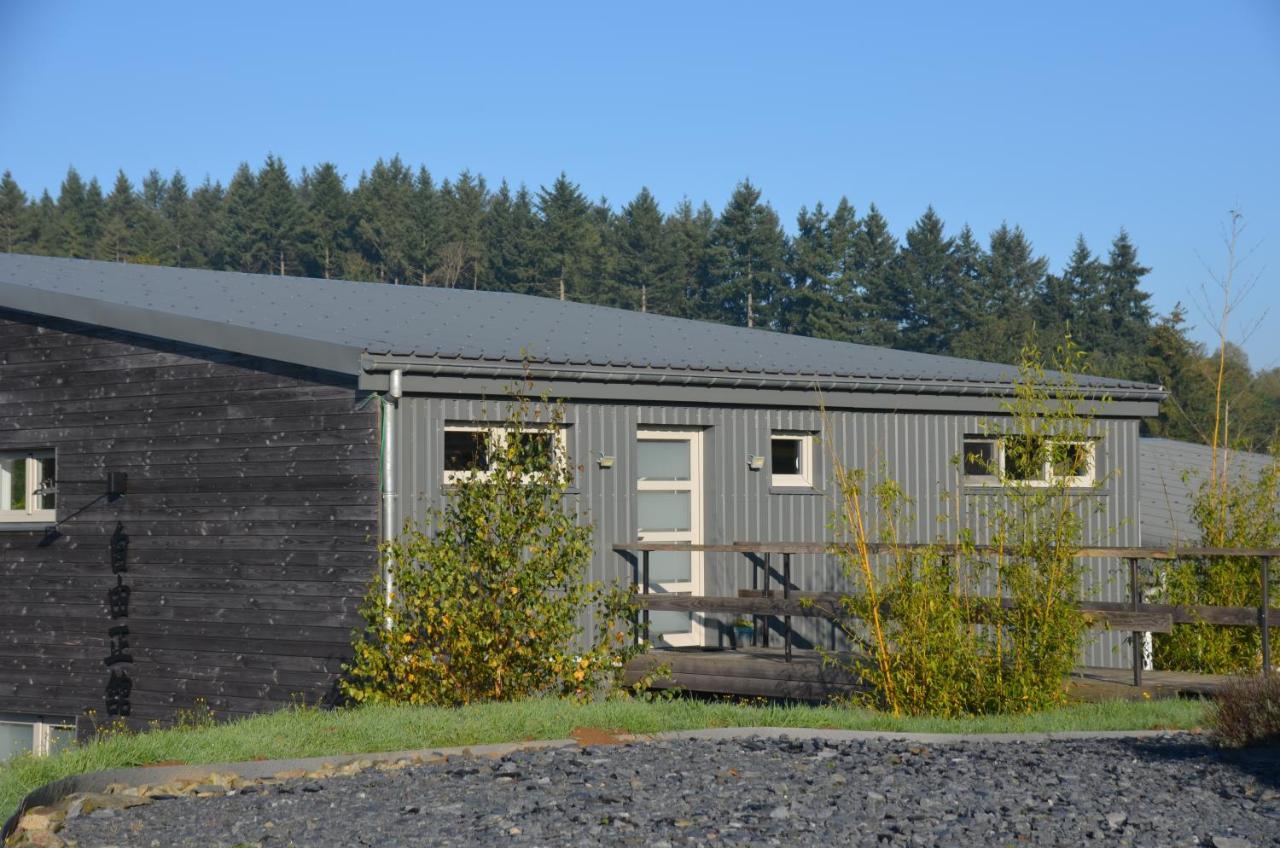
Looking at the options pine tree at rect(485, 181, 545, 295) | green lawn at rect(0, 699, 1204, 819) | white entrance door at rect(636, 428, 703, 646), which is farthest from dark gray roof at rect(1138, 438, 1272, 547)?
pine tree at rect(485, 181, 545, 295)

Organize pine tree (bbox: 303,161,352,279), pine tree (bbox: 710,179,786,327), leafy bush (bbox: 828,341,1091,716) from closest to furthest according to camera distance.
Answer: leafy bush (bbox: 828,341,1091,716) < pine tree (bbox: 303,161,352,279) < pine tree (bbox: 710,179,786,327)

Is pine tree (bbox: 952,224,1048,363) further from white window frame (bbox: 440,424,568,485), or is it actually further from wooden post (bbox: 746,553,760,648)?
white window frame (bbox: 440,424,568,485)

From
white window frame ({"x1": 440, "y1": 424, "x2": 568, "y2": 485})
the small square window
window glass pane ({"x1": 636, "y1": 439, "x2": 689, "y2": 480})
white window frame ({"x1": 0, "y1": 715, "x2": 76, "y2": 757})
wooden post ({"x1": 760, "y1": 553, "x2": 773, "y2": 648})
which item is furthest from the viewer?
the small square window

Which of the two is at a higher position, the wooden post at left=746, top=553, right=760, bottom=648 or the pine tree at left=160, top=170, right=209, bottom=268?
the pine tree at left=160, top=170, right=209, bottom=268

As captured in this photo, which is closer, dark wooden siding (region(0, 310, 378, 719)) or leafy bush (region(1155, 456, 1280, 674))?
dark wooden siding (region(0, 310, 378, 719))

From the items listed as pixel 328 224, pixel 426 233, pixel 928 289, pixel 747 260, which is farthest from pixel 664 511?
pixel 928 289

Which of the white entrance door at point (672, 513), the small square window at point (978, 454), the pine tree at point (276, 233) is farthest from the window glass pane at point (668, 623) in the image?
the pine tree at point (276, 233)

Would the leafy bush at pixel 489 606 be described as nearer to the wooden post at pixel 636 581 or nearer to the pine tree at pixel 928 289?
the wooden post at pixel 636 581

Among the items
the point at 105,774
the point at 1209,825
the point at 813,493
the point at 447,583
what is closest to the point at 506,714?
the point at 447,583

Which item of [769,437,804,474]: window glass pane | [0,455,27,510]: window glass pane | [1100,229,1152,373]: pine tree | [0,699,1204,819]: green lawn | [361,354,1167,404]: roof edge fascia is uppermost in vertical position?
[1100,229,1152,373]: pine tree

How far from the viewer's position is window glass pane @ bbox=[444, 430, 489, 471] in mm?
12320

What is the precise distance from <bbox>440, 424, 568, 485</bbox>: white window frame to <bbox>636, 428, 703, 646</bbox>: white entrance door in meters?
1.15

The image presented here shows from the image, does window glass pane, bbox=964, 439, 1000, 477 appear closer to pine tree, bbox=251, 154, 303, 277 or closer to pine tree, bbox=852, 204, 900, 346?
pine tree, bbox=852, 204, 900, 346

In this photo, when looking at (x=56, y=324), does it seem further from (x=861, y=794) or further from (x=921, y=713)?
(x=861, y=794)
